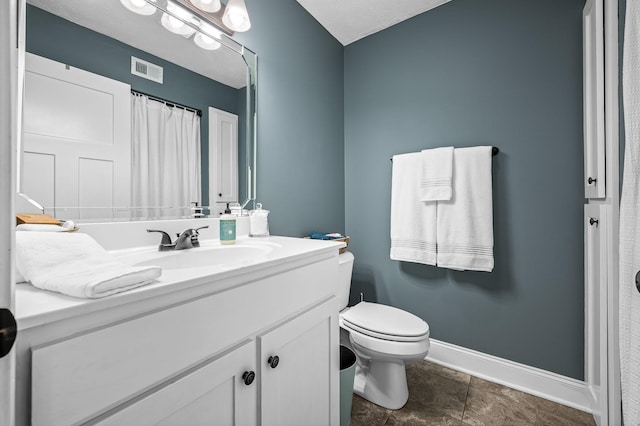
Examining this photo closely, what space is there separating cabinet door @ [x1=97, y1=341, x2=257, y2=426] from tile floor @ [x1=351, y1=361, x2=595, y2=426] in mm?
884

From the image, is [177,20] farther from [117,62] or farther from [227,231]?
[227,231]

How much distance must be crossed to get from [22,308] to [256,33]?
156 centimetres

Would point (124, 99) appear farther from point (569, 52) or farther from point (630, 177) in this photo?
point (569, 52)

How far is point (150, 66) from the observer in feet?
3.47

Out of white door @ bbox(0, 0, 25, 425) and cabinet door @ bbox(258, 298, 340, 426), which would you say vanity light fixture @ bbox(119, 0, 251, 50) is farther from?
cabinet door @ bbox(258, 298, 340, 426)

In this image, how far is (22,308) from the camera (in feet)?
1.32

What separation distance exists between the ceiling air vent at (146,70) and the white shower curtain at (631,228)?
156 centimetres

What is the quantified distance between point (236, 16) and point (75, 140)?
0.89 m

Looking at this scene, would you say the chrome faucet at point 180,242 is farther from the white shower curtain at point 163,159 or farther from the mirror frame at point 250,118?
the mirror frame at point 250,118

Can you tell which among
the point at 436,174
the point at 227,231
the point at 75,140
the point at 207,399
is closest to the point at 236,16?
the point at 75,140

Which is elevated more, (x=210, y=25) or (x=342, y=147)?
(x=210, y=25)

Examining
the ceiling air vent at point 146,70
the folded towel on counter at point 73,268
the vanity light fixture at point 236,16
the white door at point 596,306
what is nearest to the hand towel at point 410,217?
the white door at point 596,306

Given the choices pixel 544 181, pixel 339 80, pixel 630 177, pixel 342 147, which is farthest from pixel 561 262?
pixel 339 80

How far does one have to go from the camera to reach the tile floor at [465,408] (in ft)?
4.31
